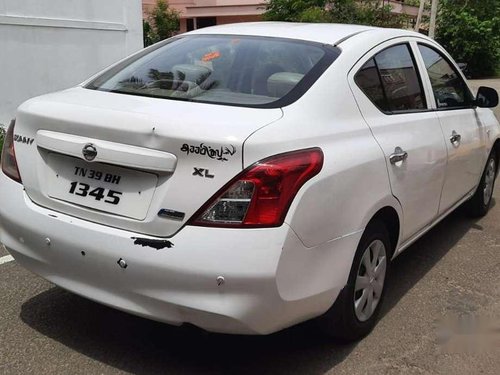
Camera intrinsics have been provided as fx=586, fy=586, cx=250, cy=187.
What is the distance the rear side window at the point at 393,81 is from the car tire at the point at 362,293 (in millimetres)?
743

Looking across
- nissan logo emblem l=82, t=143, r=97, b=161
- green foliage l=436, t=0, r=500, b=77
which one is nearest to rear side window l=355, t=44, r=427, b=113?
nissan logo emblem l=82, t=143, r=97, b=161

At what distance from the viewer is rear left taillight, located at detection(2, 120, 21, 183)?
115 inches

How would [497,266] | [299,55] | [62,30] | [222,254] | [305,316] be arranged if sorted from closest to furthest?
[222,254]
[305,316]
[299,55]
[497,266]
[62,30]

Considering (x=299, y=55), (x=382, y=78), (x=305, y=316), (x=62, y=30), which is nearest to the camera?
(x=305, y=316)

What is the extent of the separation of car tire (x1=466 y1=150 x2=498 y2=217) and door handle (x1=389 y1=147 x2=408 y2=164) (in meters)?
2.22

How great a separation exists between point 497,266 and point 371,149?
1973mm

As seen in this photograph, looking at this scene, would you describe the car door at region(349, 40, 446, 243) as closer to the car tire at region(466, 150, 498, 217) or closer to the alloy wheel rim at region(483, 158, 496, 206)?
the car tire at region(466, 150, 498, 217)

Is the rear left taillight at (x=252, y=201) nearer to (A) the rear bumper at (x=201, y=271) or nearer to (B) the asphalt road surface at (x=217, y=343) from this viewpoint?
(A) the rear bumper at (x=201, y=271)

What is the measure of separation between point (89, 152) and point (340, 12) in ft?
68.6

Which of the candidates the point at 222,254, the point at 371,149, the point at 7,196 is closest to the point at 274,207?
the point at 222,254

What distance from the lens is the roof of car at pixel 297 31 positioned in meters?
3.41

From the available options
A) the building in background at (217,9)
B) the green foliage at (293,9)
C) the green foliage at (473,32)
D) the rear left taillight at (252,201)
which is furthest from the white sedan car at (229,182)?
the building in background at (217,9)

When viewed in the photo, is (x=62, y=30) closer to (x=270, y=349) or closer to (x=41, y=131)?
(x=41, y=131)

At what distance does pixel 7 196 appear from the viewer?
2926 millimetres
